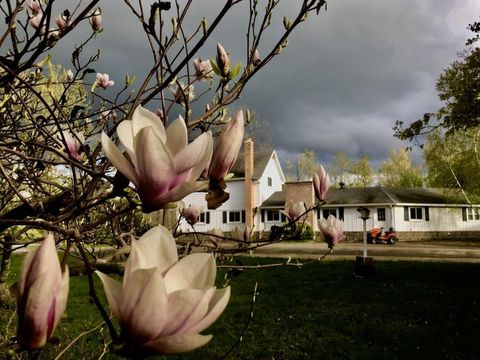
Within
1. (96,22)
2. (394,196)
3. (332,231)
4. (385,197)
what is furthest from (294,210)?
(394,196)

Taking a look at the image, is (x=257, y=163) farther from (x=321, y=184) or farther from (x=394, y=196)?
(x=321, y=184)

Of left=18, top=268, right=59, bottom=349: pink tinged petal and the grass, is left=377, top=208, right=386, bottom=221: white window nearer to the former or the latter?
the grass

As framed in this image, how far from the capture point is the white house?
28156 millimetres

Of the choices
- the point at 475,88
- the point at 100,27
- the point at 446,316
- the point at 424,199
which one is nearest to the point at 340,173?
the point at 424,199

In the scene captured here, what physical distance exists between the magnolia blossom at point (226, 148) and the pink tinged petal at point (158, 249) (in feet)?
0.61

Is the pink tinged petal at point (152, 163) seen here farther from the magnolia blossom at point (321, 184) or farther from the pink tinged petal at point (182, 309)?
the magnolia blossom at point (321, 184)

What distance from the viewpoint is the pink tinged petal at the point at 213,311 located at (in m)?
0.57

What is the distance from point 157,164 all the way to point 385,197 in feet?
98.4

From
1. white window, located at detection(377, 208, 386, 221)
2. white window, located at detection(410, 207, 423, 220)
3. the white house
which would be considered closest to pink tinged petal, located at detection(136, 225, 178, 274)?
the white house

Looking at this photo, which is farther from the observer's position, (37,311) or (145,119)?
(145,119)

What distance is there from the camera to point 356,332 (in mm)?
6090

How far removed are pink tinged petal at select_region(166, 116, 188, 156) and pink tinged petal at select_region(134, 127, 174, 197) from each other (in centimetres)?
7

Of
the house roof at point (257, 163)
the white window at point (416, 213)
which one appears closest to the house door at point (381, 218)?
the white window at point (416, 213)

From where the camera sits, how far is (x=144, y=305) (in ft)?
1.82
